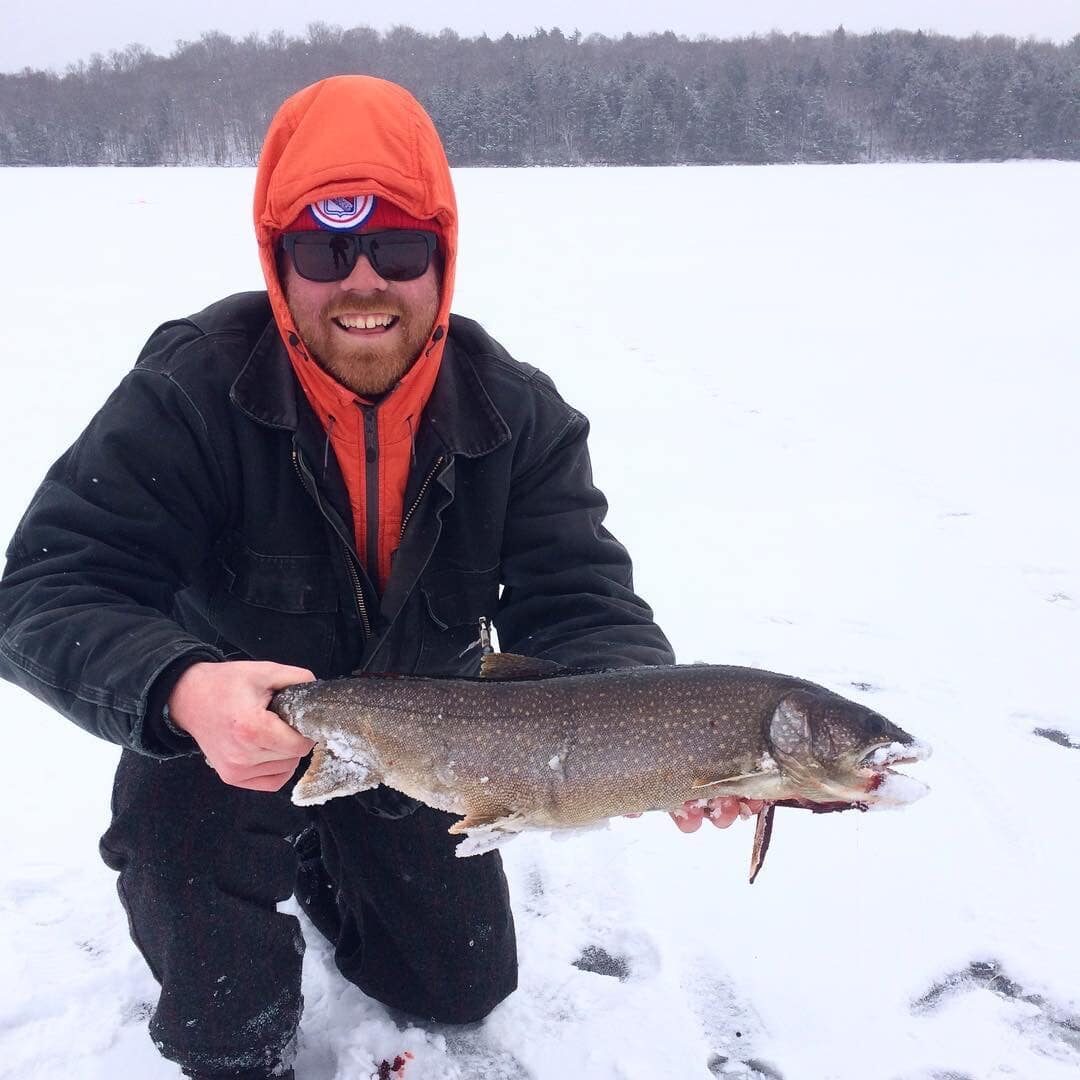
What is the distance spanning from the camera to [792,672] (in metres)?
4.76

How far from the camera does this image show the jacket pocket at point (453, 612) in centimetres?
294

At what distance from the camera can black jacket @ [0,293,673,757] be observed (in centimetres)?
231

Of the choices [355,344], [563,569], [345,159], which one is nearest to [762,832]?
[563,569]

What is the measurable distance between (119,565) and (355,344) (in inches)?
35.5

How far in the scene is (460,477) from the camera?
9.57ft

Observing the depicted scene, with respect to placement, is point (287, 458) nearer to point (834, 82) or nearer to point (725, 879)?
point (725, 879)

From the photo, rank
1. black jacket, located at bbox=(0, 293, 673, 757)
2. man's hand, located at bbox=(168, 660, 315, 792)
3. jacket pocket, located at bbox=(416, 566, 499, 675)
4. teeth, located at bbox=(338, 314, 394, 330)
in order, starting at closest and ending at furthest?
1. man's hand, located at bbox=(168, 660, 315, 792)
2. black jacket, located at bbox=(0, 293, 673, 757)
3. teeth, located at bbox=(338, 314, 394, 330)
4. jacket pocket, located at bbox=(416, 566, 499, 675)

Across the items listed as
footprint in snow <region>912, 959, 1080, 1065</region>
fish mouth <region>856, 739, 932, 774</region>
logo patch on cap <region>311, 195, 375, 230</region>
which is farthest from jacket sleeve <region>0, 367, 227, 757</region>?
footprint in snow <region>912, 959, 1080, 1065</region>

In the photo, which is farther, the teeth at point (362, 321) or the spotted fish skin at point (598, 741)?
the teeth at point (362, 321)

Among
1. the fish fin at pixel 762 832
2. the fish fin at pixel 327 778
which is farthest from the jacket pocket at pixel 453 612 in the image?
the fish fin at pixel 762 832

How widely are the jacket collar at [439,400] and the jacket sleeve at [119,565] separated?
0.18 metres

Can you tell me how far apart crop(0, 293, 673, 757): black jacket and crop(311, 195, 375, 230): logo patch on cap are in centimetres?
38

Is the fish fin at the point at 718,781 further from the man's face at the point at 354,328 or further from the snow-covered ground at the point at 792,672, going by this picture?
the man's face at the point at 354,328

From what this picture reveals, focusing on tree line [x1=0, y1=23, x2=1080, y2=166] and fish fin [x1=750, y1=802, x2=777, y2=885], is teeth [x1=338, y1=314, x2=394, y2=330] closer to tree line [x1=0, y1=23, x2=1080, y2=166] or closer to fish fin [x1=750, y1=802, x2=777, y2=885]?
fish fin [x1=750, y1=802, x2=777, y2=885]
